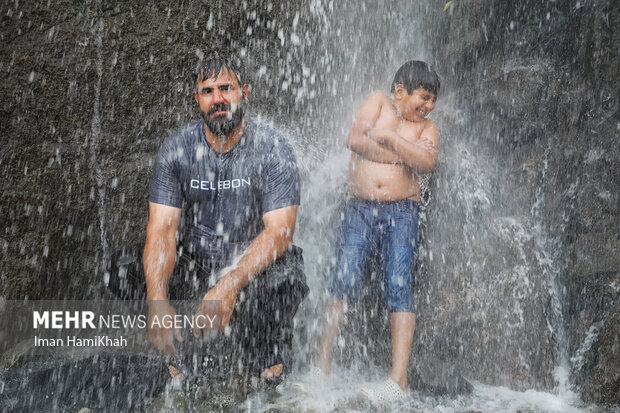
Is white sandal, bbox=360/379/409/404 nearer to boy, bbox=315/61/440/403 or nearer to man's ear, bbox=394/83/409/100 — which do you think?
boy, bbox=315/61/440/403

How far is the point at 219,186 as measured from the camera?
340 cm

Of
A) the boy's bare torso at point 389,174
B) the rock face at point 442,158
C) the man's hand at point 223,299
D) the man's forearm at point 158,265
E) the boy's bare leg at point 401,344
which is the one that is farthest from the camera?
the rock face at point 442,158

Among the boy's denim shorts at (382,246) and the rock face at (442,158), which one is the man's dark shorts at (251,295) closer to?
the boy's denim shorts at (382,246)

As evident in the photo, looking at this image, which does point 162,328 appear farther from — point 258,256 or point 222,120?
point 222,120

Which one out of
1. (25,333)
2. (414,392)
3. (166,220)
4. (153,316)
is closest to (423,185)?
(414,392)

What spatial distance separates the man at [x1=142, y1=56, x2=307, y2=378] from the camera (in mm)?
3197

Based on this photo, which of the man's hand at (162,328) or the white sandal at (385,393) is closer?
the man's hand at (162,328)

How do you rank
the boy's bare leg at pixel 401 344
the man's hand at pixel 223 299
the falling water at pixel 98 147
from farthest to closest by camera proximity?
the falling water at pixel 98 147 < the boy's bare leg at pixel 401 344 < the man's hand at pixel 223 299

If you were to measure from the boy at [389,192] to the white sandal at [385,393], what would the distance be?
31 cm

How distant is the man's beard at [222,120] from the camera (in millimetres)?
3332

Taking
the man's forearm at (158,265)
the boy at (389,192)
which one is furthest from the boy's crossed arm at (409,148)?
the man's forearm at (158,265)

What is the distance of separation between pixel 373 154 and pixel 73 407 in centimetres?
235

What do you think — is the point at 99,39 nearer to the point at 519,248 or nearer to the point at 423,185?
the point at 423,185

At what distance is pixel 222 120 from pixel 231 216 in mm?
586
